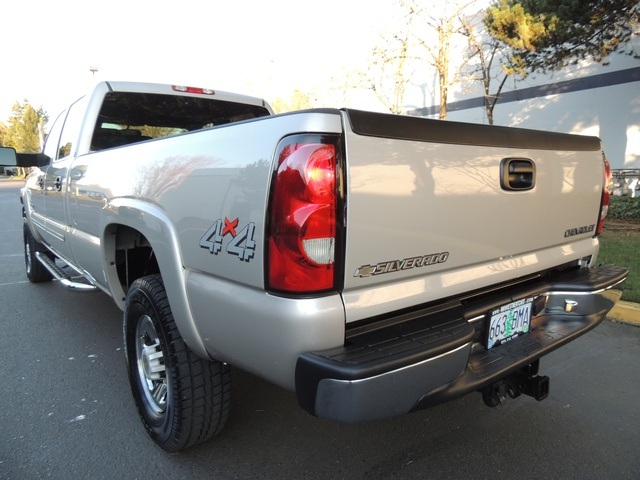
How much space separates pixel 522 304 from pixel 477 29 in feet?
34.8

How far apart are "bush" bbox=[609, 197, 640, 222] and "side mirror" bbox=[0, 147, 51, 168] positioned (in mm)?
10681

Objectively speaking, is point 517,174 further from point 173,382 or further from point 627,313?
point 627,313

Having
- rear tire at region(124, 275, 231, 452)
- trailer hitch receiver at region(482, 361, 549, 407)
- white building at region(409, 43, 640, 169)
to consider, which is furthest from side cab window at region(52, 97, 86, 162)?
white building at region(409, 43, 640, 169)

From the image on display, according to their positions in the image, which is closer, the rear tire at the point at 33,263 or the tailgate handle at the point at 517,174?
the tailgate handle at the point at 517,174

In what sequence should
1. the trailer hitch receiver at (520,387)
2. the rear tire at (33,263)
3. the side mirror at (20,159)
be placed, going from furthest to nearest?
the rear tire at (33,263), the side mirror at (20,159), the trailer hitch receiver at (520,387)

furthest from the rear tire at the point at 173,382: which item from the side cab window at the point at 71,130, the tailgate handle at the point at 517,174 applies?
the side cab window at the point at 71,130

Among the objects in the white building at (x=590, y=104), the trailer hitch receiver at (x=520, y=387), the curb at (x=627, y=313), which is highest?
the white building at (x=590, y=104)

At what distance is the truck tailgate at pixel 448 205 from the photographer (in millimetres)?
1661

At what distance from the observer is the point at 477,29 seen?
1102cm

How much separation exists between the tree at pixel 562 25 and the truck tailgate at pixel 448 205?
6.15 meters

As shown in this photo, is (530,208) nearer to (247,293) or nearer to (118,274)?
(247,293)

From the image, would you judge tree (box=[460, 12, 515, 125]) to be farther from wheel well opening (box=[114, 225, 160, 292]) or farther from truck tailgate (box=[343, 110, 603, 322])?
wheel well opening (box=[114, 225, 160, 292])

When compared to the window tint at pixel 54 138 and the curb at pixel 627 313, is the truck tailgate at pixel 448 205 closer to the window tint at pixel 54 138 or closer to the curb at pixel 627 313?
the curb at pixel 627 313

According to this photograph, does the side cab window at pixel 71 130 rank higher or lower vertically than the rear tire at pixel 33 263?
higher
